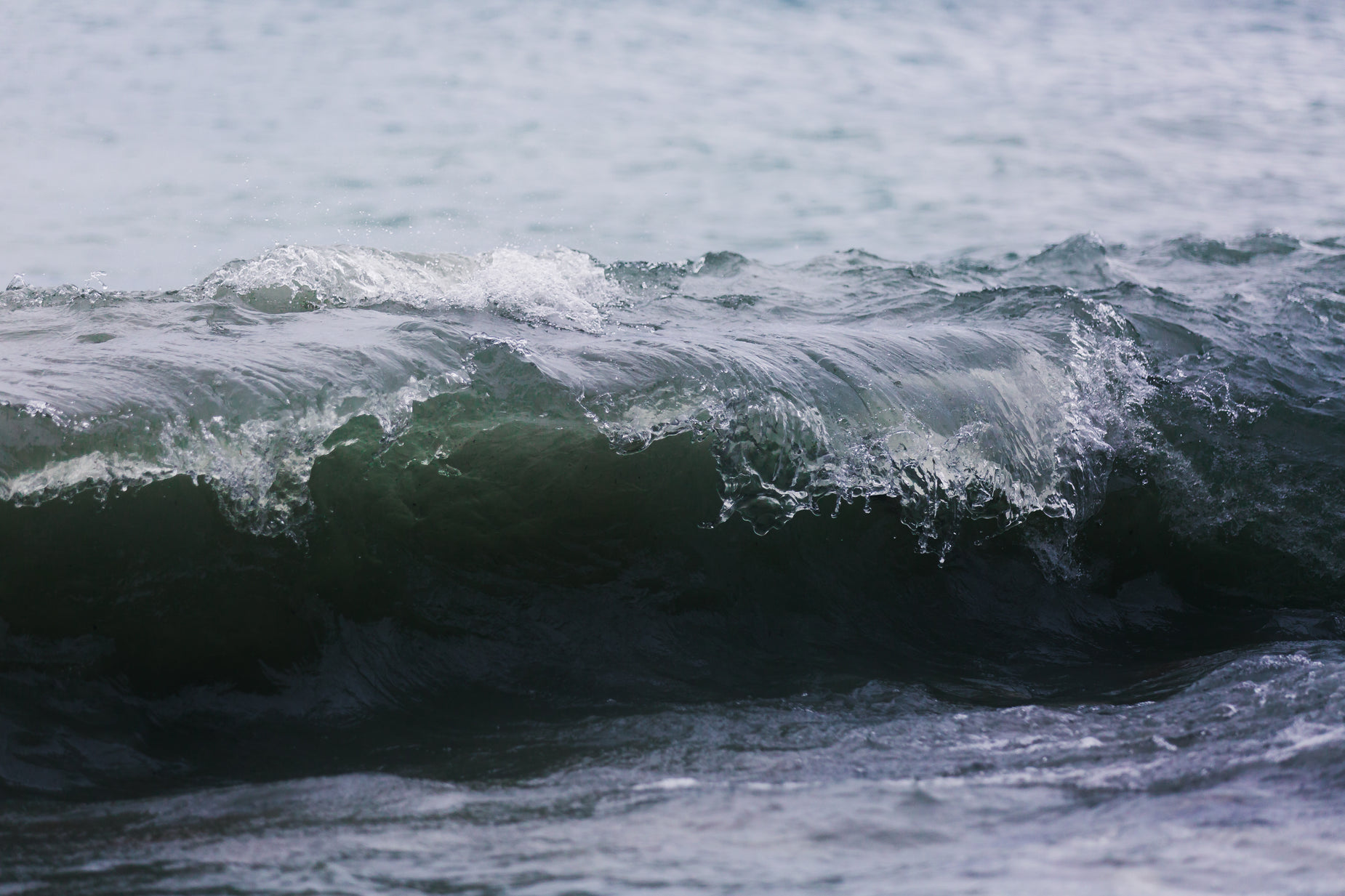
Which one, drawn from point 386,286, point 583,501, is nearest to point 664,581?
point 583,501

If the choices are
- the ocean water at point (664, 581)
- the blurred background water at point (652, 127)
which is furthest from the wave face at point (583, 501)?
the blurred background water at point (652, 127)

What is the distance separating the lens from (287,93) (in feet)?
40.4

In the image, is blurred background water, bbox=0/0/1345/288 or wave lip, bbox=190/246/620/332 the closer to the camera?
wave lip, bbox=190/246/620/332

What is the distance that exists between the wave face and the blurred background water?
4738 mm

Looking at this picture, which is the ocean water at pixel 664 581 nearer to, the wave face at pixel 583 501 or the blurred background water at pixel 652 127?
the wave face at pixel 583 501

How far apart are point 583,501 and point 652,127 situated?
32.2 ft

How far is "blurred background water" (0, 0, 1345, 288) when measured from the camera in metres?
9.24

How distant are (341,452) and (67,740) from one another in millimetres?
881

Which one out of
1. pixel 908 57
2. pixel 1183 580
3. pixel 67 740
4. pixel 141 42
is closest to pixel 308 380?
pixel 67 740

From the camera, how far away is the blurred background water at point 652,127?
364 inches

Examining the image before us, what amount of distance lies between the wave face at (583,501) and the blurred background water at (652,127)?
4.74 metres

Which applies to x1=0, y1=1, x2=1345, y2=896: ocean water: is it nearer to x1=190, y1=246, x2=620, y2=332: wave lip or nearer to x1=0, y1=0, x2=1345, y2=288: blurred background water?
x1=190, y1=246, x2=620, y2=332: wave lip

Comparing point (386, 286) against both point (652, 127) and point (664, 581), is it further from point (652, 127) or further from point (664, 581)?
point (652, 127)

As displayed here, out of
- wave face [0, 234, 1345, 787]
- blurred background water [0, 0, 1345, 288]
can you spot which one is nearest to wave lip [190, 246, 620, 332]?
wave face [0, 234, 1345, 787]
